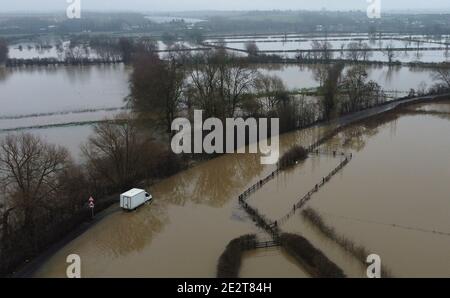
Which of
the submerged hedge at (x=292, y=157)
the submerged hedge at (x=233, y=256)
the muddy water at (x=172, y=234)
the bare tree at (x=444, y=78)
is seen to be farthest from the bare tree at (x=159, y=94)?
the bare tree at (x=444, y=78)

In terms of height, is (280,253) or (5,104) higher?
(5,104)

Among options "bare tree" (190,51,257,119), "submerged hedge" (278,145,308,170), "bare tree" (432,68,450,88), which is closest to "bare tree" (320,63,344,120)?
"bare tree" (190,51,257,119)

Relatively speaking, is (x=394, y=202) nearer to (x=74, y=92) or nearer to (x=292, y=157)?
(x=292, y=157)

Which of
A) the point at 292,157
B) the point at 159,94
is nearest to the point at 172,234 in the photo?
the point at 292,157

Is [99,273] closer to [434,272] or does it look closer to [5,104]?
[434,272]

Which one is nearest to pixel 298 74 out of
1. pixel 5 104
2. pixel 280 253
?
pixel 5 104

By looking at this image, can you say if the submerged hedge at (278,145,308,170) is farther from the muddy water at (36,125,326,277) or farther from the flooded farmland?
the flooded farmland
